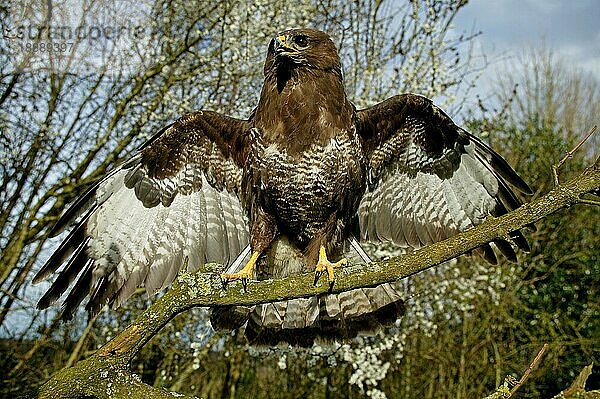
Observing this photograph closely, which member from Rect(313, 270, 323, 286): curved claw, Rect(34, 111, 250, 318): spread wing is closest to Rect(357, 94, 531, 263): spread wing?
Rect(34, 111, 250, 318): spread wing

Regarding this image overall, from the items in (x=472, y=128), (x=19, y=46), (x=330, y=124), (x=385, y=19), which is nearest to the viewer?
(x=330, y=124)

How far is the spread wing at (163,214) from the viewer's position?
12.3ft

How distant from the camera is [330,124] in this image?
3684 mm

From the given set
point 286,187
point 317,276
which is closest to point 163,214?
point 286,187

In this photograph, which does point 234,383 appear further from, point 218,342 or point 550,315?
point 550,315

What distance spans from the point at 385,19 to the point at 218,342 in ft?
15.9

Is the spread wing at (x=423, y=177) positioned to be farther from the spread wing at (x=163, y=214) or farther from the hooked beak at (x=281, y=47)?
the spread wing at (x=163, y=214)

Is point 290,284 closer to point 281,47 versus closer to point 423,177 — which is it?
point 281,47

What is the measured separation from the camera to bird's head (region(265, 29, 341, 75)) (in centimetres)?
372

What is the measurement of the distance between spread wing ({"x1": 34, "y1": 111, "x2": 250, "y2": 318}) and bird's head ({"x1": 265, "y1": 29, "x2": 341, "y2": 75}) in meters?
0.57

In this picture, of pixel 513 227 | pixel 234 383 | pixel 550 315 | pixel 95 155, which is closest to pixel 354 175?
pixel 513 227

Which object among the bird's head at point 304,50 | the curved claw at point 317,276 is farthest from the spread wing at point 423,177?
the curved claw at point 317,276

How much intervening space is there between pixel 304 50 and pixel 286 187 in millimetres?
839

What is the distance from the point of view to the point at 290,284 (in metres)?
2.55
